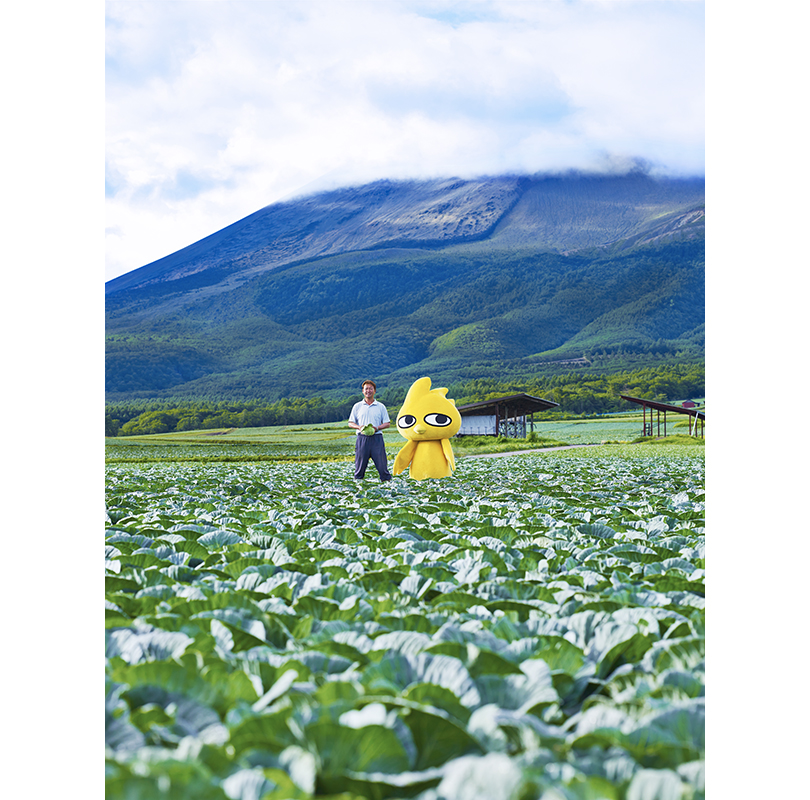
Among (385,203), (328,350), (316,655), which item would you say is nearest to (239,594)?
(316,655)

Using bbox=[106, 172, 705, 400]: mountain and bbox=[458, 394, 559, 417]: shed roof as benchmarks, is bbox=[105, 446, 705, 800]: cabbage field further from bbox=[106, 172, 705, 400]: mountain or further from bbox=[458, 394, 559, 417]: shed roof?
bbox=[106, 172, 705, 400]: mountain

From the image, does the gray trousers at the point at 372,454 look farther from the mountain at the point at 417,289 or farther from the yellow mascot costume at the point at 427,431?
the mountain at the point at 417,289

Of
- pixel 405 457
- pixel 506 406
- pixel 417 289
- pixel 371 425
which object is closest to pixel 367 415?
pixel 371 425

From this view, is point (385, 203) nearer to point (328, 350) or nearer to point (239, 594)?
point (328, 350)


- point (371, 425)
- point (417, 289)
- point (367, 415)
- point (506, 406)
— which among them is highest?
point (417, 289)

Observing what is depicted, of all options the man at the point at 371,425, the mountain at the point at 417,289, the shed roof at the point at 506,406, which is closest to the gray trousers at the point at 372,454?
the man at the point at 371,425

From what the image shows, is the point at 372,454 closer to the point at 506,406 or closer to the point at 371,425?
the point at 371,425

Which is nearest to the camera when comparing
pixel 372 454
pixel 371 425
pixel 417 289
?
pixel 371 425
